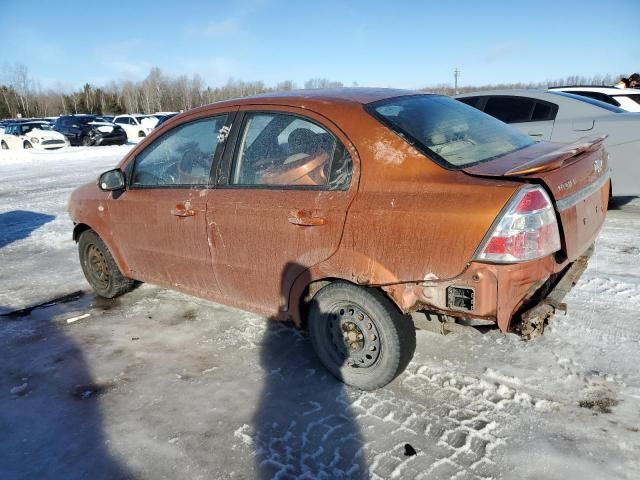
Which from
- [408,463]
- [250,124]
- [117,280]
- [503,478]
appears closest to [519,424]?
[503,478]

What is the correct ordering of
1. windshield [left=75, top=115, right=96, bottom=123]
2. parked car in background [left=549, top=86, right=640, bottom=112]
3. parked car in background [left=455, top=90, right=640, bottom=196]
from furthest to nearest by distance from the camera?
windshield [left=75, top=115, right=96, bottom=123]
parked car in background [left=549, top=86, right=640, bottom=112]
parked car in background [left=455, top=90, right=640, bottom=196]

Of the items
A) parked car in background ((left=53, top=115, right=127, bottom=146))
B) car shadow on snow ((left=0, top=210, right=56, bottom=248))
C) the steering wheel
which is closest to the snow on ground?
the steering wheel

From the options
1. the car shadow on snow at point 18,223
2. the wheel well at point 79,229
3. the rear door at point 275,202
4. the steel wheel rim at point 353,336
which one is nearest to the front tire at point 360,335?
the steel wheel rim at point 353,336

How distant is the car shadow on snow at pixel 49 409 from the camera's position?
2.46 m

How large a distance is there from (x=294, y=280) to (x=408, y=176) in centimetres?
95

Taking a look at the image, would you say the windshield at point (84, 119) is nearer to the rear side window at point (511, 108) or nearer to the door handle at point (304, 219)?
the rear side window at point (511, 108)

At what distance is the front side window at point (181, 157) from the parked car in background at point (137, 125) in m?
28.5

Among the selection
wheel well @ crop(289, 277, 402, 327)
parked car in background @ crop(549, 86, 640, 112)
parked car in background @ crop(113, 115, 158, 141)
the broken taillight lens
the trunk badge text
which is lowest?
wheel well @ crop(289, 277, 402, 327)

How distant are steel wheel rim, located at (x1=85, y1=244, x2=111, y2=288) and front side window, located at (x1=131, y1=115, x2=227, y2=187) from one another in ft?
3.20

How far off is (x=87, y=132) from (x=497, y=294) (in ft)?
87.6

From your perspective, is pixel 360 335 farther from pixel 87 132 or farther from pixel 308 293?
pixel 87 132

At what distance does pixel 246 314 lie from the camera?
4156 millimetres

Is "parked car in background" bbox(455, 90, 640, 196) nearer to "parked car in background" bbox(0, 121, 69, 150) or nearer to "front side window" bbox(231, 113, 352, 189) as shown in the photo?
"front side window" bbox(231, 113, 352, 189)

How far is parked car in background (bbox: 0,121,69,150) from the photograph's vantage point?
23.0 m
